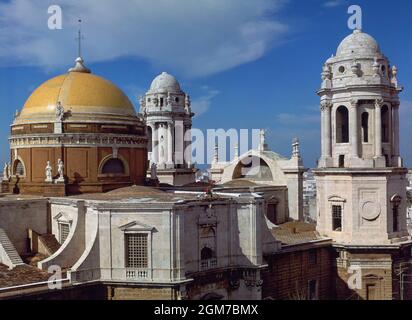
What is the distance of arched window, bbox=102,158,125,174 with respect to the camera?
32.6 m

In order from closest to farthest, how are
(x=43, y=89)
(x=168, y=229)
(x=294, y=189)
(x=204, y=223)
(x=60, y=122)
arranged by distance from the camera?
(x=168, y=229) < (x=204, y=223) < (x=60, y=122) < (x=43, y=89) < (x=294, y=189)

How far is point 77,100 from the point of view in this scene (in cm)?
3269

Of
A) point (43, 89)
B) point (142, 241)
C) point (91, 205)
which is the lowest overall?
point (142, 241)

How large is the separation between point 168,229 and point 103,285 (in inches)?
159

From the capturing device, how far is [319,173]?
34312 mm

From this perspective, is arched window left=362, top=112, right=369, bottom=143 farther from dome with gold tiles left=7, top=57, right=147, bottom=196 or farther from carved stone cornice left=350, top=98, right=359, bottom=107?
dome with gold tiles left=7, top=57, right=147, bottom=196

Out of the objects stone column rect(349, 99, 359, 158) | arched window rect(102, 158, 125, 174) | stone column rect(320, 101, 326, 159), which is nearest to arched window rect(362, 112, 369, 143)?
stone column rect(349, 99, 359, 158)

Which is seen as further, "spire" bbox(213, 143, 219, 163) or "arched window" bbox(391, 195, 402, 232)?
"spire" bbox(213, 143, 219, 163)

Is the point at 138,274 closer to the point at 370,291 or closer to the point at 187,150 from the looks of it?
the point at 370,291

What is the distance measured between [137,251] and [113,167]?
30.9ft

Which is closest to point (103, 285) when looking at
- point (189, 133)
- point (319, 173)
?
point (319, 173)

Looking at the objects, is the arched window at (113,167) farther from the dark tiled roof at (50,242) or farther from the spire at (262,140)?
the spire at (262,140)

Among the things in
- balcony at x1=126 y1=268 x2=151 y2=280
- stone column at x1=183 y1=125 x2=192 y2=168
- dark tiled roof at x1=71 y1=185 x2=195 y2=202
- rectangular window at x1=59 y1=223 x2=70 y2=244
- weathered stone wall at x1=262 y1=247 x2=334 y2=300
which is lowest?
weathered stone wall at x1=262 y1=247 x2=334 y2=300

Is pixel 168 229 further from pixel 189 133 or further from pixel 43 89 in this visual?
pixel 189 133
